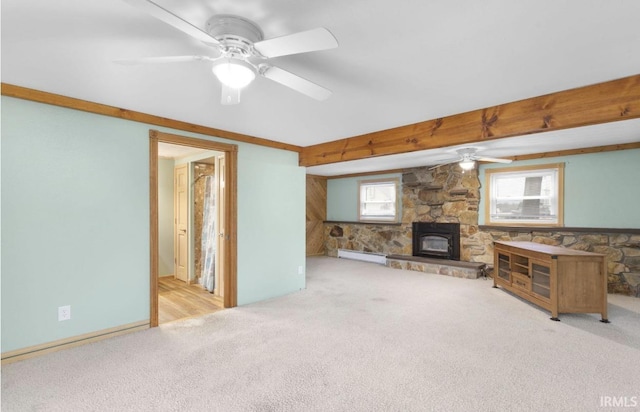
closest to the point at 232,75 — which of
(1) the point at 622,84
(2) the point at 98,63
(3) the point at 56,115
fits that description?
(2) the point at 98,63

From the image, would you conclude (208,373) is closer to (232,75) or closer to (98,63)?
(232,75)

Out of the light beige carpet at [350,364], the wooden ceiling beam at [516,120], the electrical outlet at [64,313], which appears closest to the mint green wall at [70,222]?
the electrical outlet at [64,313]

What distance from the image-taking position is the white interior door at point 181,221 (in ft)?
16.9

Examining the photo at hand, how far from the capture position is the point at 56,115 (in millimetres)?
2582

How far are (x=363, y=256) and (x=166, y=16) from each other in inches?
264

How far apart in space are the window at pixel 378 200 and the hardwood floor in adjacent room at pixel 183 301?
432 centimetres

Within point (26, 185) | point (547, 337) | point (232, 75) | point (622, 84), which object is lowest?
point (547, 337)

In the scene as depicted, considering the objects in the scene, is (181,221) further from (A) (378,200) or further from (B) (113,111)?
(A) (378,200)

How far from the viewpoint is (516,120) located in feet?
8.61

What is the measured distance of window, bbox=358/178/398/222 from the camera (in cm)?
699

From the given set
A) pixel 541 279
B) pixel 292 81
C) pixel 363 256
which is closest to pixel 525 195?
pixel 541 279

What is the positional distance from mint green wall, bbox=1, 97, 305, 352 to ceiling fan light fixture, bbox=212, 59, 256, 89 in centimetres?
191

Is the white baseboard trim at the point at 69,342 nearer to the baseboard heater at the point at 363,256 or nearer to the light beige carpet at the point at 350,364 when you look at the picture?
the light beige carpet at the point at 350,364

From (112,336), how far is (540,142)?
18.9 feet
